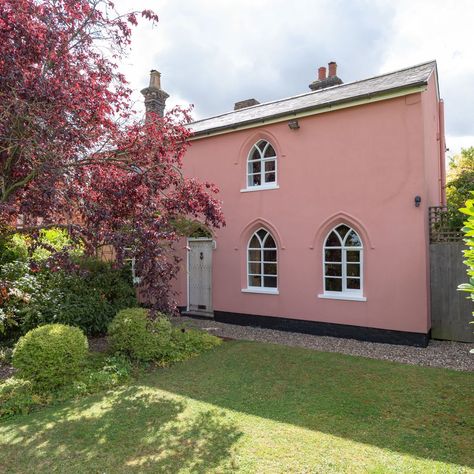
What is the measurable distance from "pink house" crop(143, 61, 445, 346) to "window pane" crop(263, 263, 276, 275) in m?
0.04

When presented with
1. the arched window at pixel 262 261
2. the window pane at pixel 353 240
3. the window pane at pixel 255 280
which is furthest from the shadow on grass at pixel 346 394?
the window pane at pixel 255 280

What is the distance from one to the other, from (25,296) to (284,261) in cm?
721

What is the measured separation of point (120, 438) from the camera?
16.3 ft

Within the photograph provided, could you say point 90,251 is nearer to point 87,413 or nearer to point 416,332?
point 87,413

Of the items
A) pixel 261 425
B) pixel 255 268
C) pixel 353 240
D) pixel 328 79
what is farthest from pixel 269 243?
pixel 328 79

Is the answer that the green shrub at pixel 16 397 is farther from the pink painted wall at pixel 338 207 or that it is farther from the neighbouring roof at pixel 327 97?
the neighbouring roof at pixel 327 97

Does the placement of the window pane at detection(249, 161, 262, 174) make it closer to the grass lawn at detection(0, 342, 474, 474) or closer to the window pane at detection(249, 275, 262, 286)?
the window pane at detection(249, 275, 262, 286)

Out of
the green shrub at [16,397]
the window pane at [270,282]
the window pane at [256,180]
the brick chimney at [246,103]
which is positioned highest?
the brick chimney at [246,103]

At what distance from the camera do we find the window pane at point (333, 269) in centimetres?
1070

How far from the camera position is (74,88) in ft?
20.8

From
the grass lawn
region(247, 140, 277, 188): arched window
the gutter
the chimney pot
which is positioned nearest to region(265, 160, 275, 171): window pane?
region(247, 140, 277, 188): arched window

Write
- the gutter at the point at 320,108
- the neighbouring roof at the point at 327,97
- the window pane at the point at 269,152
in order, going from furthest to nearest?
1. the window pane at the point at 269,152
2. the neighbouring roof at the point at 327,97
3. the gutter at the point at 320,108

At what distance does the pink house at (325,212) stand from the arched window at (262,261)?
35 mm

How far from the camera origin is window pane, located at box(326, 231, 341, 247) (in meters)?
10.7
